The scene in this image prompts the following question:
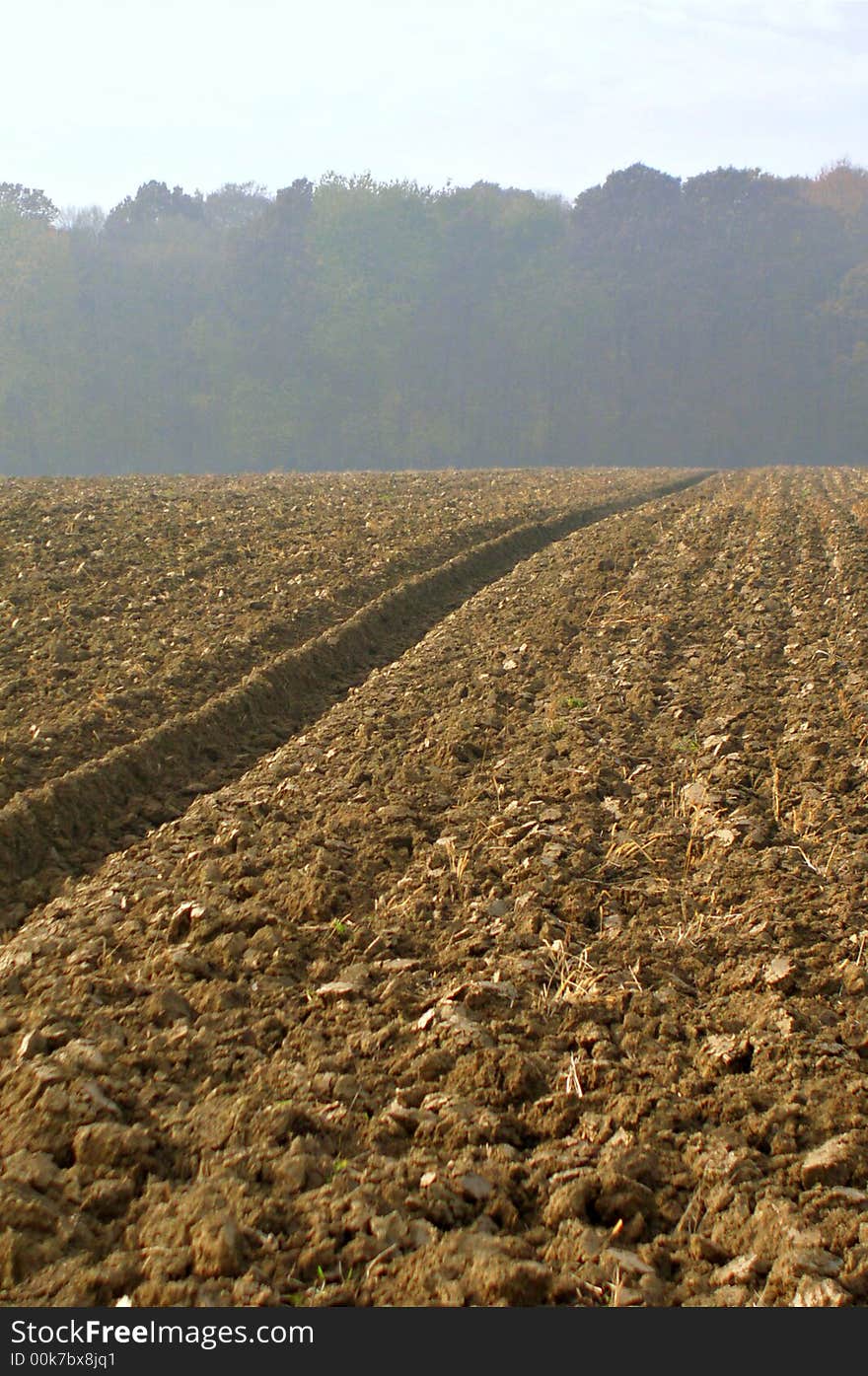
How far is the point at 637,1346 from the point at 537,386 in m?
60.9

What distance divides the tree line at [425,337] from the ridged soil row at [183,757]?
48.8 metres

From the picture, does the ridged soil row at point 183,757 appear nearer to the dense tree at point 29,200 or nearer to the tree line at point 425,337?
the tree line at point 425,337

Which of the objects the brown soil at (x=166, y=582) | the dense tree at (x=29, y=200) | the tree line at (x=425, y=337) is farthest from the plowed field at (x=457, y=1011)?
the dense tree at (x=29, y=200)

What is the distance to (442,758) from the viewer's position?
7105mm

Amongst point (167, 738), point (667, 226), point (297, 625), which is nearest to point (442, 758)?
point (167, 738)

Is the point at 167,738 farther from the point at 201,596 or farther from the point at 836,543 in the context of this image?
the point at 836,543

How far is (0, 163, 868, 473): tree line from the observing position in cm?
5806

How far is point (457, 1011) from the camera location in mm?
4320

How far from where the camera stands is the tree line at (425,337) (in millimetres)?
58062

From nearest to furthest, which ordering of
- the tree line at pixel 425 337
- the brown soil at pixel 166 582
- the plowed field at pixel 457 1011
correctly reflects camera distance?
the plowed field at pixel 457 1011 → the brown soil at pixel 166 582 → the tree line at pixel 425 337

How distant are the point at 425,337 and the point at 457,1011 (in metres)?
60.5

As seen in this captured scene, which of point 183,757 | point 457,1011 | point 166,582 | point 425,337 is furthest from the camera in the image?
point 425,337

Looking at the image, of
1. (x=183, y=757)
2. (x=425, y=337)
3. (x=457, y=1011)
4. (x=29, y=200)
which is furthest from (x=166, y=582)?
Result: (x=29, y=200)

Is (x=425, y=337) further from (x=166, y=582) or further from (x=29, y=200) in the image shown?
(x=166, y=582)
